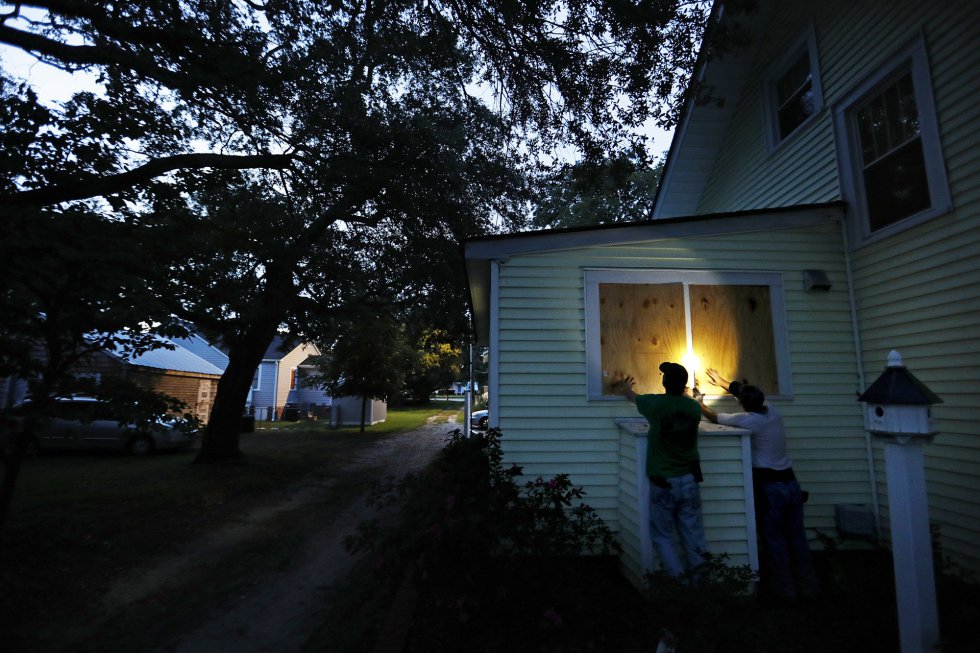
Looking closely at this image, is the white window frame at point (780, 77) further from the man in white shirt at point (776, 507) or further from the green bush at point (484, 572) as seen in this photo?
the green bush at point (484, 572)

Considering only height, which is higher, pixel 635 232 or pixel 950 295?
pixel 635 232

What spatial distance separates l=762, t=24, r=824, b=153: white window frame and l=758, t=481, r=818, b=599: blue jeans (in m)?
5.41

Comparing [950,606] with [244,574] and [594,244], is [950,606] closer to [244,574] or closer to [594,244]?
[594,244]

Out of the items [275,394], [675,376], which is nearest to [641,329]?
[675,376]

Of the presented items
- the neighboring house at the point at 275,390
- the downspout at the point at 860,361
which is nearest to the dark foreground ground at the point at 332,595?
the downspout at the point at 860,361

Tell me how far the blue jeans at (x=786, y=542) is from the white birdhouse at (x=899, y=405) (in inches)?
58.5

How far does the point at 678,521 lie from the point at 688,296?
2730 millimetres

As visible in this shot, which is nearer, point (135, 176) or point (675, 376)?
point (675, 376)

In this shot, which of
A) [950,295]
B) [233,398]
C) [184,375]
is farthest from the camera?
[184,375]

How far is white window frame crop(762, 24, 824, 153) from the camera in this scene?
7031 millimetres

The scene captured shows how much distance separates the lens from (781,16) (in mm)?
7980

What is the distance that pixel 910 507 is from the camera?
10.3 ft

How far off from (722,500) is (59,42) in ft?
32.7

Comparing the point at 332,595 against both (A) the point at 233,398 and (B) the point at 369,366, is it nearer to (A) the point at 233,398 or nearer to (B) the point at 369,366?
(A) the point at 233,398
